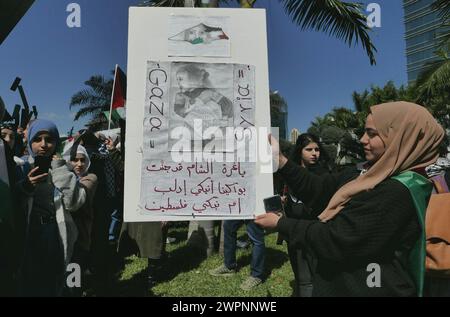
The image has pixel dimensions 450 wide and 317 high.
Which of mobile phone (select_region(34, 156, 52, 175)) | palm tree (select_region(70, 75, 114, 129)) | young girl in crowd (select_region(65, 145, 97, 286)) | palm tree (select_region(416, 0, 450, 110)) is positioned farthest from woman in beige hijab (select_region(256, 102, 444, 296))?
palm tree (select_region(70, 75, 114, 129))

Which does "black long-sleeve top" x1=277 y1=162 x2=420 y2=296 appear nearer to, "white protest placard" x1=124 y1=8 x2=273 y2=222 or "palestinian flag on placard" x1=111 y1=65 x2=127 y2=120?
"white protest placard" x1=124 y1=8 x2=273 y2=222

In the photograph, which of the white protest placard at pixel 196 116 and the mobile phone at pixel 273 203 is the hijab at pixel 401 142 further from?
the white protest placard at pixel 196 116

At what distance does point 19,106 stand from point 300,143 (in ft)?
8.73

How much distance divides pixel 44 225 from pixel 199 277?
2.02 meters

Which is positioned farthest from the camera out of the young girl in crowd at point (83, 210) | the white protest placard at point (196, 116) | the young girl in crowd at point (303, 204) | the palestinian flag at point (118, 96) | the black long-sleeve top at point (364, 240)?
the palestinian flag at point (118, 96)

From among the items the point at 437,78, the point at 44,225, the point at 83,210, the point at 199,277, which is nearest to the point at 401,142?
the point at 44,225

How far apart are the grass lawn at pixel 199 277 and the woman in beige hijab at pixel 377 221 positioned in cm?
193

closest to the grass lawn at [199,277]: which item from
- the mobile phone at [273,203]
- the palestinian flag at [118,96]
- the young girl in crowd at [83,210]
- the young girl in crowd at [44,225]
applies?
the young girl in crowd at [83,210]

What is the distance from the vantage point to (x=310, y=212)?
8.61ft

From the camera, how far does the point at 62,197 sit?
7.52ft

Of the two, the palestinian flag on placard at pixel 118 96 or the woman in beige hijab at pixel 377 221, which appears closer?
the woman in beige hijab at pixel 377 221

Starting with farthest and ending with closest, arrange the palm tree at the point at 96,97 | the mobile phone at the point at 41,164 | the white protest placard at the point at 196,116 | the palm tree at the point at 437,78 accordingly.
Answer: the palm tree at the point at 96,97 → the palm tree at the point at 437,78 → the mobile phone at the point at 41,164 → the white protest placard at the point at 196,116

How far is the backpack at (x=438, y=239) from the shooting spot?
1.79m

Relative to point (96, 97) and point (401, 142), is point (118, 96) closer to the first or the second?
point (401, 142)
